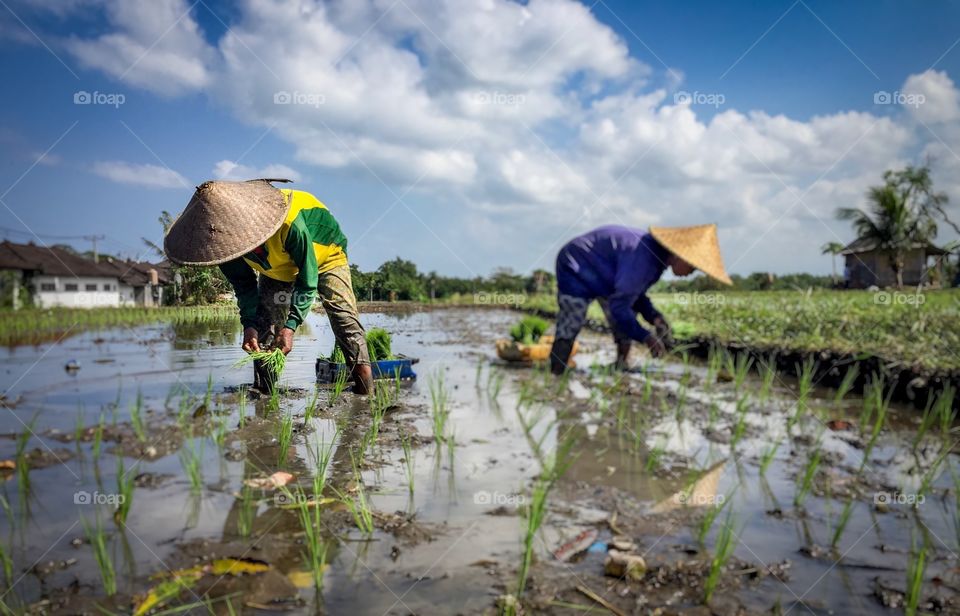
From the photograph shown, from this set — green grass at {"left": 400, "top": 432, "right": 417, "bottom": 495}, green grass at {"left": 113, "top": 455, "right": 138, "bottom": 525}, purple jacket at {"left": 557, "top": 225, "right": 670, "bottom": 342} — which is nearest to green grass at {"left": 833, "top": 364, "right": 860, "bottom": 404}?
purple jacket at {"left": 557, "top": 225, "right": 670, "bottom": 342}

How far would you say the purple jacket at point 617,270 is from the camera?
21.2 feet

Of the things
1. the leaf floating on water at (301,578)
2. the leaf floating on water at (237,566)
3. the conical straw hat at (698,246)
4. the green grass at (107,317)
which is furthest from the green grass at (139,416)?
the conical straw hat at (698,246)

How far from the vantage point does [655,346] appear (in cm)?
615

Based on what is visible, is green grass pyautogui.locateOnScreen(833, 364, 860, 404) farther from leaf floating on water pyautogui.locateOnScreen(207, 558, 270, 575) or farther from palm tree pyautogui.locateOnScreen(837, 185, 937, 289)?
palm tree pyautogui.locateOnScreen(837, 185, 937, 289)

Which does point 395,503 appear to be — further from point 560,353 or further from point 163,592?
point 560,353

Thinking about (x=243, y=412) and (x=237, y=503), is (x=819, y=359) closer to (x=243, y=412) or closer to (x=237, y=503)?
(x=237, y=503)

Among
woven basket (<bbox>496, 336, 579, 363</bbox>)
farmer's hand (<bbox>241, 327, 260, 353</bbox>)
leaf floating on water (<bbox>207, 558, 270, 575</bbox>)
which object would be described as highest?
farmer's hand (<bbox>241, 327, 260, 353</bbox>)

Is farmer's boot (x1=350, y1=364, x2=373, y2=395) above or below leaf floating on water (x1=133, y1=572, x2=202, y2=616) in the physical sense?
above

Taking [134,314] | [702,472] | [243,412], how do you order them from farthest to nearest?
[702,472], [134,314], [243,412]

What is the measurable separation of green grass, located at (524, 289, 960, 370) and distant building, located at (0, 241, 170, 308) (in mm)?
7767

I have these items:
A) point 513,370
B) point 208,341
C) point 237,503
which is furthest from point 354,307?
point 513,370

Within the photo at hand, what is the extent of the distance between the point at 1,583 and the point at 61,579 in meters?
0.21

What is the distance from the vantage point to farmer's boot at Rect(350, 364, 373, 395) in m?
1.39

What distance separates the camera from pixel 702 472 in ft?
16.1
